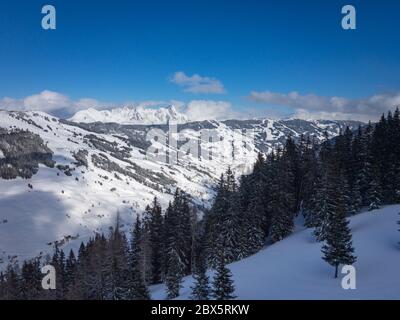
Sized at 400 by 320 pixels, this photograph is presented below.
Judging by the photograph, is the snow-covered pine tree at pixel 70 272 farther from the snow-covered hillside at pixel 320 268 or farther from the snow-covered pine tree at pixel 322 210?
the snow-covered pine tree at pixel 322 210

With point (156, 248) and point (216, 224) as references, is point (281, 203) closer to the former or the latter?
point (216, 224)

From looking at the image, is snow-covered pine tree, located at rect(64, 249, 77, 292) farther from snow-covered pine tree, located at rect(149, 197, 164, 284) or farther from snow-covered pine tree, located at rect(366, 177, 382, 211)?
snow-covered pine tree, located at rect(366, 177, 382, 211)

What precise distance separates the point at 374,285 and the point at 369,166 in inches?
1336

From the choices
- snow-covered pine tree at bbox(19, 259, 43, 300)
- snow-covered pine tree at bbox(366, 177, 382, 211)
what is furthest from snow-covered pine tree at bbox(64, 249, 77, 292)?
snow-covered pine tree at bbox(366, 177, 382, 211)

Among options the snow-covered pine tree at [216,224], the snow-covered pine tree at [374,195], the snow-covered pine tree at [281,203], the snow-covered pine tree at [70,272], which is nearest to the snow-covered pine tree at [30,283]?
the snow-covered pine tree at [70,272]

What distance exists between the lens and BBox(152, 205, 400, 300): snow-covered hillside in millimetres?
31102

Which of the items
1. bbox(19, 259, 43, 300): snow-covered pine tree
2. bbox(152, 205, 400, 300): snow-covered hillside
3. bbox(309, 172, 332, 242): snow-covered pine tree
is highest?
bbox(309, 172, 332, 242): snow-covered pine tree

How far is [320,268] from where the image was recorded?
40969 millimetres

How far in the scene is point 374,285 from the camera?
31.1m

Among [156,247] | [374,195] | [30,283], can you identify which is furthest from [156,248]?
[374,195]

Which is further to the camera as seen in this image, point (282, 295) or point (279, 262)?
point (279, 262)

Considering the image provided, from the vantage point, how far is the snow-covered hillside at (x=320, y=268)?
31.1m
